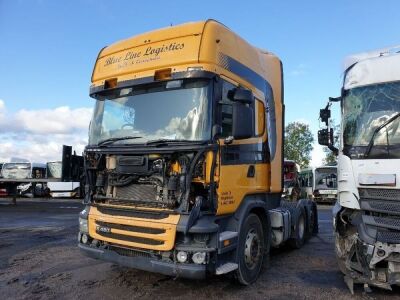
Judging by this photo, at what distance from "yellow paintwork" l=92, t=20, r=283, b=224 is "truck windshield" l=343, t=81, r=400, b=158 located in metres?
1.46

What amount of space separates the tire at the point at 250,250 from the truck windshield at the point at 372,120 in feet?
5.94

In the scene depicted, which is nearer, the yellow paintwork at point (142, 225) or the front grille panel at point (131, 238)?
the yellow paintwork at point (142, 225)

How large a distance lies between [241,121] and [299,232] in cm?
478

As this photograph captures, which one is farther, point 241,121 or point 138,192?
point 138,192

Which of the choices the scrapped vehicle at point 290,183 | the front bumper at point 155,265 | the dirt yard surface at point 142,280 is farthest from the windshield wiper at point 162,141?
the scrapped vehicle at point 290,183

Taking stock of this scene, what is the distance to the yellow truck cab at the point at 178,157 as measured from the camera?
211 inches

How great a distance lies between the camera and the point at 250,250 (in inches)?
250

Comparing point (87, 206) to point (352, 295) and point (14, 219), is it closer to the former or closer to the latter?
point (352, 295)

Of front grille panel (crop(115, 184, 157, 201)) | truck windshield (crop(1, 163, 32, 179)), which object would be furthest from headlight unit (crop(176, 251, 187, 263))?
truck windshield (crop(1, 163, 32, 179))

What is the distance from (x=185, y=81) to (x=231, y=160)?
129 cm

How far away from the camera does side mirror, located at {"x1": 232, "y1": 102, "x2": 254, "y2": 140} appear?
566 cm

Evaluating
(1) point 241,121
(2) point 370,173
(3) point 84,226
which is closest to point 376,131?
(2) point 370,173

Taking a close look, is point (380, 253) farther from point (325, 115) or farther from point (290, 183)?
point (290, 183)

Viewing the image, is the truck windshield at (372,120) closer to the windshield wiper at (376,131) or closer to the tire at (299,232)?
the windshield wiper at (376,131)
